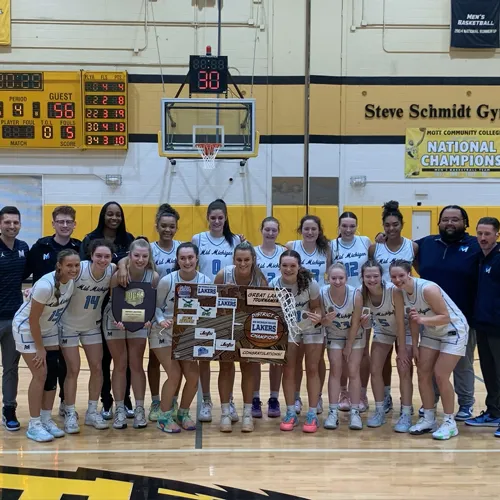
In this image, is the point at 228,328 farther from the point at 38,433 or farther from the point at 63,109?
the point at 63,109

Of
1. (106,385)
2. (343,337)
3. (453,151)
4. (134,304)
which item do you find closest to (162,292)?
(134,304)

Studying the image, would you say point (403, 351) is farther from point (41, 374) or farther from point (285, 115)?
point (285, 115)

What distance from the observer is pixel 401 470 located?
12.9 ft

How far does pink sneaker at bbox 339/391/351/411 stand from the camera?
524cm

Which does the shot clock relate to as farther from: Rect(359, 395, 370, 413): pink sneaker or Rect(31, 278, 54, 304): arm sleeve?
Rect(31, 278, 54, 304): arm sleeve


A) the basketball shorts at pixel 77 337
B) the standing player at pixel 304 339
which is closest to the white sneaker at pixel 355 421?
the standing player at pixel 304 339

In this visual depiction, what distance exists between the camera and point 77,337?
4586 mm

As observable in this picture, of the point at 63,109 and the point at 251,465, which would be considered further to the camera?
the point at 63,109

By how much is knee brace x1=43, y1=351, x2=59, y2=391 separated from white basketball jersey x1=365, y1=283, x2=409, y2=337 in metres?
2.39

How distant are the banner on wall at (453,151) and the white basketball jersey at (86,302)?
9.24 meters

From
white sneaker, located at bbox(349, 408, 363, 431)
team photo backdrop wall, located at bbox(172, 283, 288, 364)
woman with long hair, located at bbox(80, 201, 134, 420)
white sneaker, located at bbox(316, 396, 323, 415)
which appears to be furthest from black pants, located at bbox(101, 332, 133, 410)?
white sneaker, located at bbox(349, 408, 363, 431)

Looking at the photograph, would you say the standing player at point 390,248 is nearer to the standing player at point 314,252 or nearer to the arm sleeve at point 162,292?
the standing player at point 314,252

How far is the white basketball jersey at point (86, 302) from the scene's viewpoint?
14.8 ft

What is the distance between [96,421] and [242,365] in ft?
3.90
